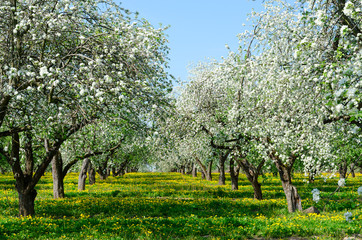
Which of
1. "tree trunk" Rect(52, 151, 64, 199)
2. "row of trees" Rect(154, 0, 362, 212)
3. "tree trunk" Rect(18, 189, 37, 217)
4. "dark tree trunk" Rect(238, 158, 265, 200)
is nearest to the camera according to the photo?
"row of trees" Rect(154, 0, 362, 212)

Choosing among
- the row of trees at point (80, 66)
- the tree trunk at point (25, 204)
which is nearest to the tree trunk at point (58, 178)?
the tree trunk at point (25, 204)

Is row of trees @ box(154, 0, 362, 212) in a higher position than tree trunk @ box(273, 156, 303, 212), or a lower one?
higher

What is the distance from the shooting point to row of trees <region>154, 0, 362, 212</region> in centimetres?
700

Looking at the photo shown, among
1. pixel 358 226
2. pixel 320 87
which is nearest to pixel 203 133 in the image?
pixel 358 226

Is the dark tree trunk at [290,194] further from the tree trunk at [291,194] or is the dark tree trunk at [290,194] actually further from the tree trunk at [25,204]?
the tree trunk at [25,204]

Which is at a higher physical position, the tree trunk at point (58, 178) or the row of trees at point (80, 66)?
the row of trees at point (80, 66)

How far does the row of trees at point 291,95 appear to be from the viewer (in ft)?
23.0

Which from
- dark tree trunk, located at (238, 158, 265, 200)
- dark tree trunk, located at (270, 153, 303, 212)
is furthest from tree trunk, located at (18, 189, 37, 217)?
dark tree trunk, located at (238, 158, 265, 200)

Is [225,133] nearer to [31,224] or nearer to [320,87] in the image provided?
[320,87]

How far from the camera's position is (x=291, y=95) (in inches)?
446

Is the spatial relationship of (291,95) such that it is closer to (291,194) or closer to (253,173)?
(291,194)

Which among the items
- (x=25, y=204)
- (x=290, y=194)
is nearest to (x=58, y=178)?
(x=25, y=204)

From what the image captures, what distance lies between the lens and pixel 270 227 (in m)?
12.3

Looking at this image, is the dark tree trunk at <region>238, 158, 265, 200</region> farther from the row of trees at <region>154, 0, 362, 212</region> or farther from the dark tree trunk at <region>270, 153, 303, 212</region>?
the dark tree trunk at <region>270, 153, 303, 212</region>
